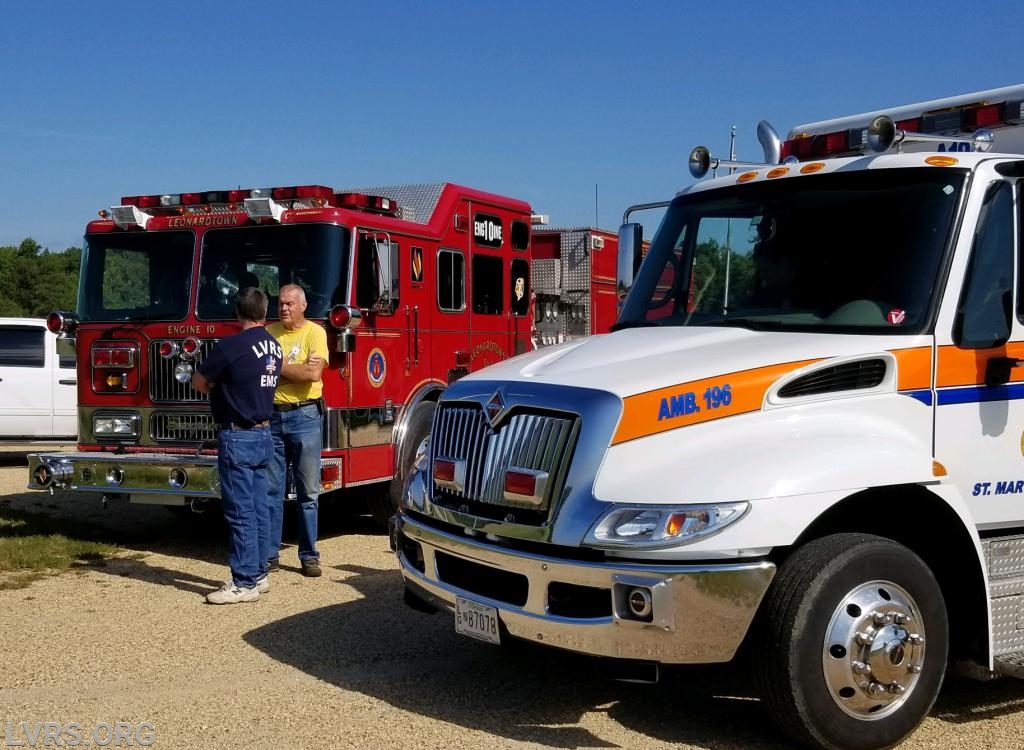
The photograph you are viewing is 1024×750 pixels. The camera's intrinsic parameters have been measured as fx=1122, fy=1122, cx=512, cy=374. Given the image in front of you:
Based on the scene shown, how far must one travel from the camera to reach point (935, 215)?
16.1ft

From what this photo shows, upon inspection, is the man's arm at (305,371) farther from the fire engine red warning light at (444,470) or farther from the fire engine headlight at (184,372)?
the fire engine red warning light at (444,470)

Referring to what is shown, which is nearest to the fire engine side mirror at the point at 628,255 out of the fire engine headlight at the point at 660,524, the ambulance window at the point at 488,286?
the fire engine headlight at the point at 660,524

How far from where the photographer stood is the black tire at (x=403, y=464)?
9.48 m

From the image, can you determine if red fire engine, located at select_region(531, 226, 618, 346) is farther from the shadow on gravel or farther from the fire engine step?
the fire engine step

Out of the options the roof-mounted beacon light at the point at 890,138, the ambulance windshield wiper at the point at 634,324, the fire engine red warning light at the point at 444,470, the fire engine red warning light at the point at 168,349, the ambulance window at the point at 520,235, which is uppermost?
the ambulance window at the point at 520,235

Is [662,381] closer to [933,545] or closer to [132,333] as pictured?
[933,545]

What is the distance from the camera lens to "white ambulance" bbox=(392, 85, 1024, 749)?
4.23 meters

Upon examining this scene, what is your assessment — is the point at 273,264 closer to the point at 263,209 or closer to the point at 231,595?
the point at 263,209

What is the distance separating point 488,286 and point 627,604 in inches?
270

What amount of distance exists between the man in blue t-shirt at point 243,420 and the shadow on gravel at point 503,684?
0.65m

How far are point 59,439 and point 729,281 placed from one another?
37.7 feet

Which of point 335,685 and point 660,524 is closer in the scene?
point 660,524

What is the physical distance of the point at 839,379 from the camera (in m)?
4.62

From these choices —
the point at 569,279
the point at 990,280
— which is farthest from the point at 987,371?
the point at 569,279
